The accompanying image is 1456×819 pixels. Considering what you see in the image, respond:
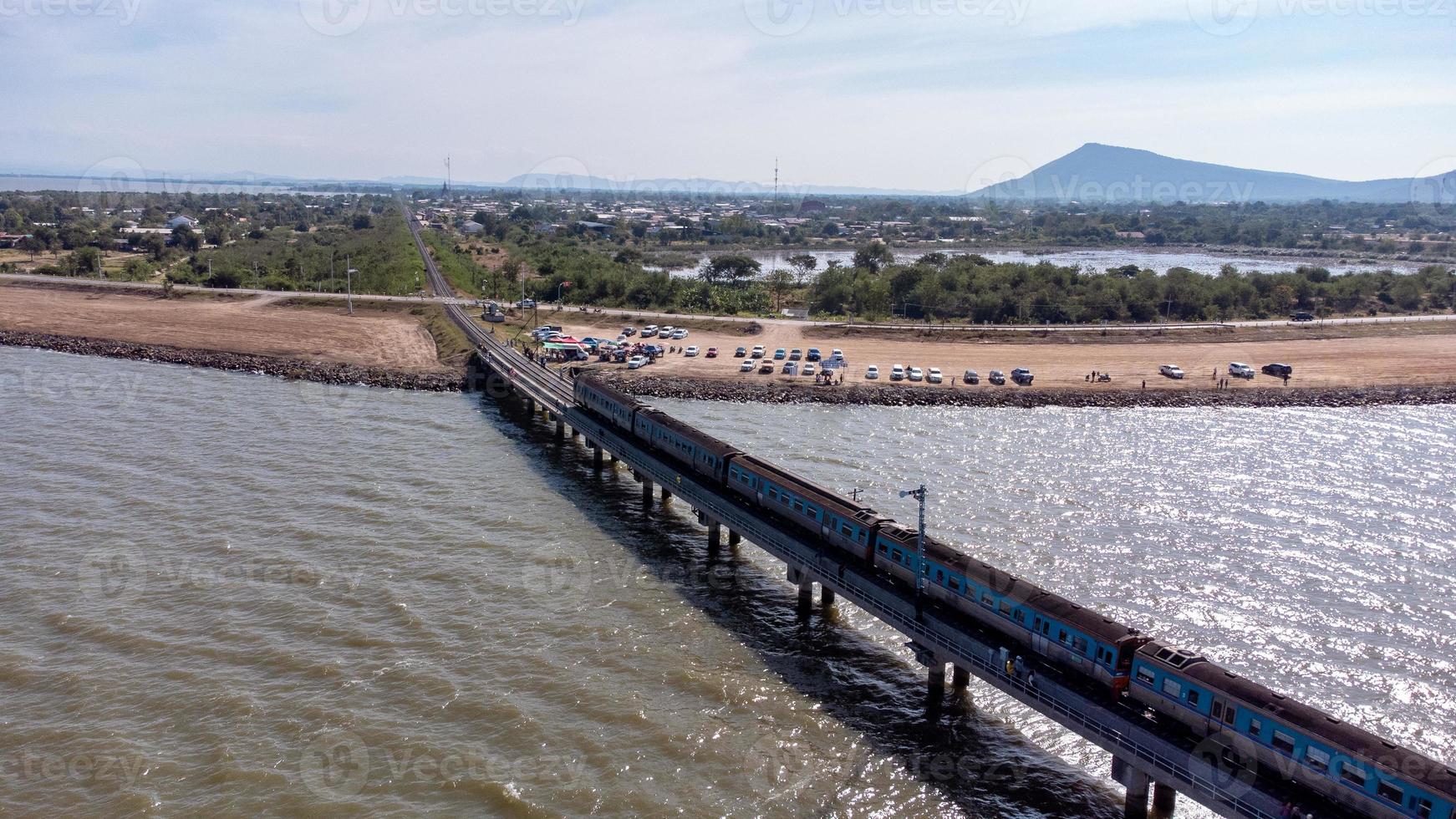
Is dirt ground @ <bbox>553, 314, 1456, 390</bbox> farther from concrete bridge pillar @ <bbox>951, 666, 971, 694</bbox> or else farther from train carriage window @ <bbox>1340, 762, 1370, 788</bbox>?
train carriage window @ <bbox>1340, 762, 1370, 788</bbox>

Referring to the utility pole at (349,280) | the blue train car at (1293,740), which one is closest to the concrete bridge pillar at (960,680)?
the blue train car at (1293,740)

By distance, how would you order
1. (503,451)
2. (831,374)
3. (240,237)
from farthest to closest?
(240,237) < (831,374) < (503,451)

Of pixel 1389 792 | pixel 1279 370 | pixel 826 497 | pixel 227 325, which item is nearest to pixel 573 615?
pixel 826 497

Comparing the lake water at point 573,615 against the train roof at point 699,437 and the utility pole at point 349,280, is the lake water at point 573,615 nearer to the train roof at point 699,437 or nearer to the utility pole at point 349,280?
the train roof at point 699,437

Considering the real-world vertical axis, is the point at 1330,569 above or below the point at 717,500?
below

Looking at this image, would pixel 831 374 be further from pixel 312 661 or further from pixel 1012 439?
pixel 312 661

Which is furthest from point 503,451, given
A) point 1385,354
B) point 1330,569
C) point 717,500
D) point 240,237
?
point 240,237
